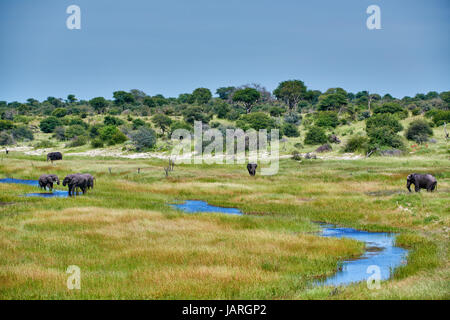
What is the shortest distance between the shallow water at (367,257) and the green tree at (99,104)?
129389 mm

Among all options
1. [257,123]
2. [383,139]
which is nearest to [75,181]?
[383,139]

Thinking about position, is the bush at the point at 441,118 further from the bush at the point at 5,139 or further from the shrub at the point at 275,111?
the bush at the point at 5,139

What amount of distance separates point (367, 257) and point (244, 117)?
279 feet

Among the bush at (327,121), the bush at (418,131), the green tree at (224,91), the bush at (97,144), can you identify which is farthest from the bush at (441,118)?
the green tree at (224,91)

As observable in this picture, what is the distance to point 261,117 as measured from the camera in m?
95.1

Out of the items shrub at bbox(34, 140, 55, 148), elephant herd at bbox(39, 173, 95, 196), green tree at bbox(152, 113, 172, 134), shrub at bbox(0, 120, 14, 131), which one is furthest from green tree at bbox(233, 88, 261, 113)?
elephant herd at bbox(39, 173, 95, 196)

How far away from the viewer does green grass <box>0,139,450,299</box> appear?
1297 centimetres

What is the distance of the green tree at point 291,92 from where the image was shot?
5320 inches

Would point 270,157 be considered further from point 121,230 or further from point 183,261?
point 183,261

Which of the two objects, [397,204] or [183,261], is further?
[397,204]

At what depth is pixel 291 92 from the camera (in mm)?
135250
